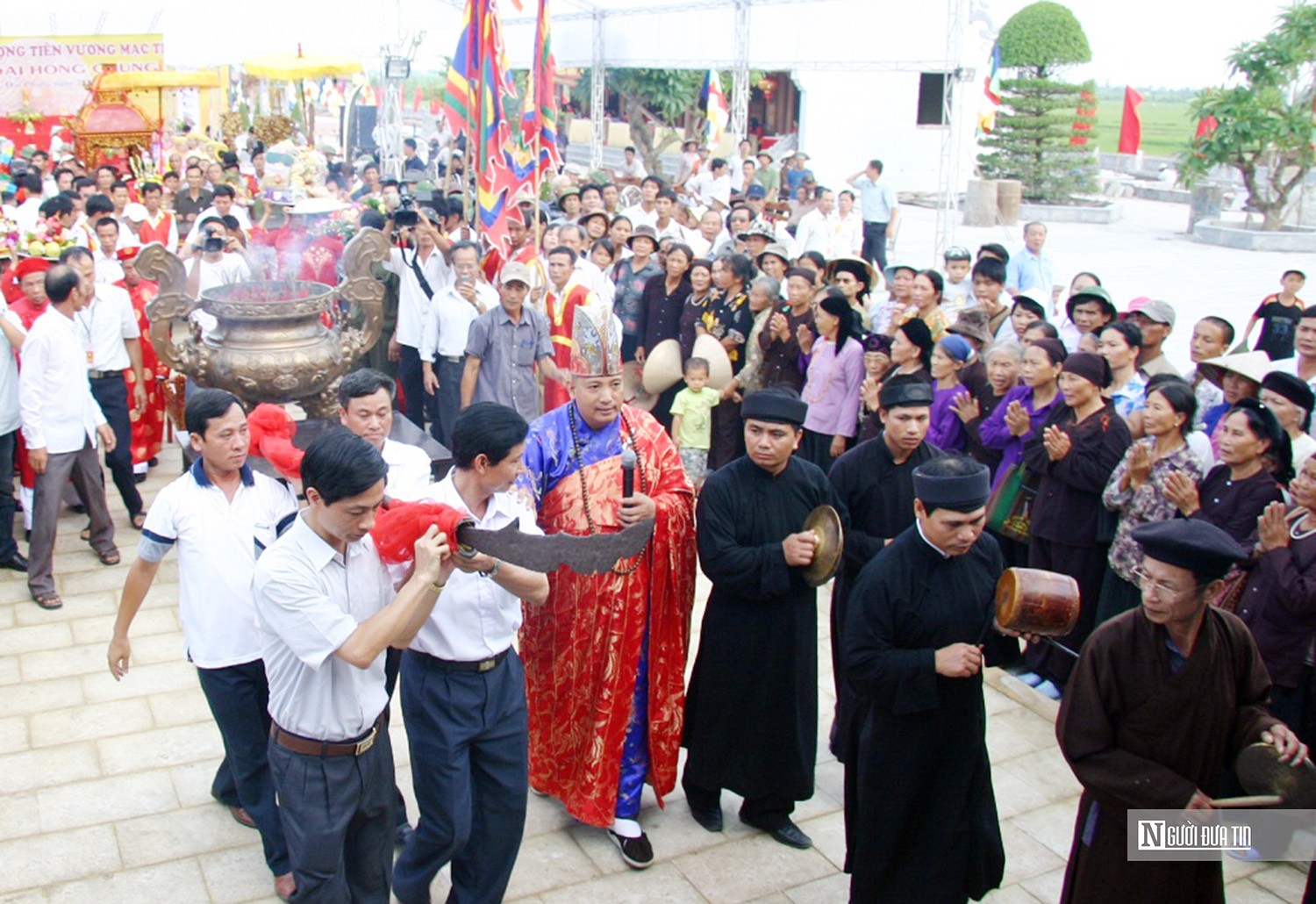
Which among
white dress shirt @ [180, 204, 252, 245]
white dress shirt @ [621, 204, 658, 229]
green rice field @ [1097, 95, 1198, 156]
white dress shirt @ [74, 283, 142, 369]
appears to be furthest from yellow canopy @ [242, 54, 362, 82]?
green rice field @ [1097, 95, 1198, 156]

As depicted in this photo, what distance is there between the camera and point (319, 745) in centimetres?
296

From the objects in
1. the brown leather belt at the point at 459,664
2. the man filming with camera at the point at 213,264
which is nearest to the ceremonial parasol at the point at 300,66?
the man filming with camera at the point at 213,264

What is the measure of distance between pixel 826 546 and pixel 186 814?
7.97ft

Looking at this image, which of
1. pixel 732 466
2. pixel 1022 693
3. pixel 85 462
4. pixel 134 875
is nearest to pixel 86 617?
pixel 85 462

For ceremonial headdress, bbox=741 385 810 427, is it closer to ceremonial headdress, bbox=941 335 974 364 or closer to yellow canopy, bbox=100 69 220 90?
ceremonial headdress, bbox=941 335 974 364

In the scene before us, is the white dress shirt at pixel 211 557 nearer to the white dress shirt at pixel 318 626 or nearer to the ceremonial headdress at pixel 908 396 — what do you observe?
the white dress shirt at pixel 318 626

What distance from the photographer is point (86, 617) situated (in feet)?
19.0

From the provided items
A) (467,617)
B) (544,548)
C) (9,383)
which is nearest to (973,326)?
(467,617)

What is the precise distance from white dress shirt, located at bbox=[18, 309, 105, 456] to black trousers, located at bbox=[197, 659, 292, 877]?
2830 mm

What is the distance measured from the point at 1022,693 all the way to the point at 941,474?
230 cm

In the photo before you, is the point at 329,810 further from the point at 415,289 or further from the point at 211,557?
the point at 415,289

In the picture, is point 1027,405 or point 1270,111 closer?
point 1027,405

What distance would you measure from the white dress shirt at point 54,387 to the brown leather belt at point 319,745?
3.50 meters

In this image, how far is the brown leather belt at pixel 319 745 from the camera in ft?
9.71
